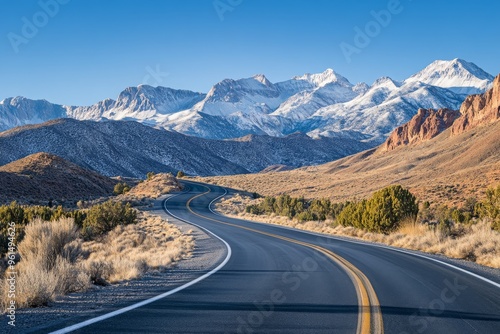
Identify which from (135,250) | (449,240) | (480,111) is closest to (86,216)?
(135,250)

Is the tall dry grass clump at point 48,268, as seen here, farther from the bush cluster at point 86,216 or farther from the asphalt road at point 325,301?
the bush cluster at point 86,216

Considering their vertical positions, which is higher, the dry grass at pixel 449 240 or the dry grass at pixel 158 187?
the dry grass at pixel 158 187

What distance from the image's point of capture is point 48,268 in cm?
1112

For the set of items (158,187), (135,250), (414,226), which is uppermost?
(158,187)

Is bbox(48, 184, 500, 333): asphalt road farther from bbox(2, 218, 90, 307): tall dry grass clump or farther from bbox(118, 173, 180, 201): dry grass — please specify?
bbox(118, 173, 180, 201): dry grass

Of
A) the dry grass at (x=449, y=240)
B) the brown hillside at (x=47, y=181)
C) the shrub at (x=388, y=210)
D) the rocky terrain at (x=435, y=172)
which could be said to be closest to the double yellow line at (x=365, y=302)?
the dry grass at (x=449, y=240)

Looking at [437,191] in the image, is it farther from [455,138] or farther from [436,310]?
[455,138]

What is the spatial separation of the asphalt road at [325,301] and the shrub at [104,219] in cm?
1762

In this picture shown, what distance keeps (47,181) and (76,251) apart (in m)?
58.7

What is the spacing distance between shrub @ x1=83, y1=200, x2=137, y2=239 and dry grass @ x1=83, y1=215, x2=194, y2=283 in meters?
1.20

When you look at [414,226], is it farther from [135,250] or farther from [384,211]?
[135,250]

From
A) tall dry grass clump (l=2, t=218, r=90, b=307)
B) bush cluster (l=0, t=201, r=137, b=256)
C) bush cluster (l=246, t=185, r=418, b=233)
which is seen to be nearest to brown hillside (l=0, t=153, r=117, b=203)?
bush cluster (l=0, t=201, r=137, b=256)

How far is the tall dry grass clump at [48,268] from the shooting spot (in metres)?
7.07

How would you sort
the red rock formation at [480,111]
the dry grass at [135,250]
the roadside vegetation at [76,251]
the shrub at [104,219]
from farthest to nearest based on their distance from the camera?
the red rock formation at [480,111] < the shrub at [104,219] < the dry grass at [135,250] < the roadside vegetation at [76,251]
